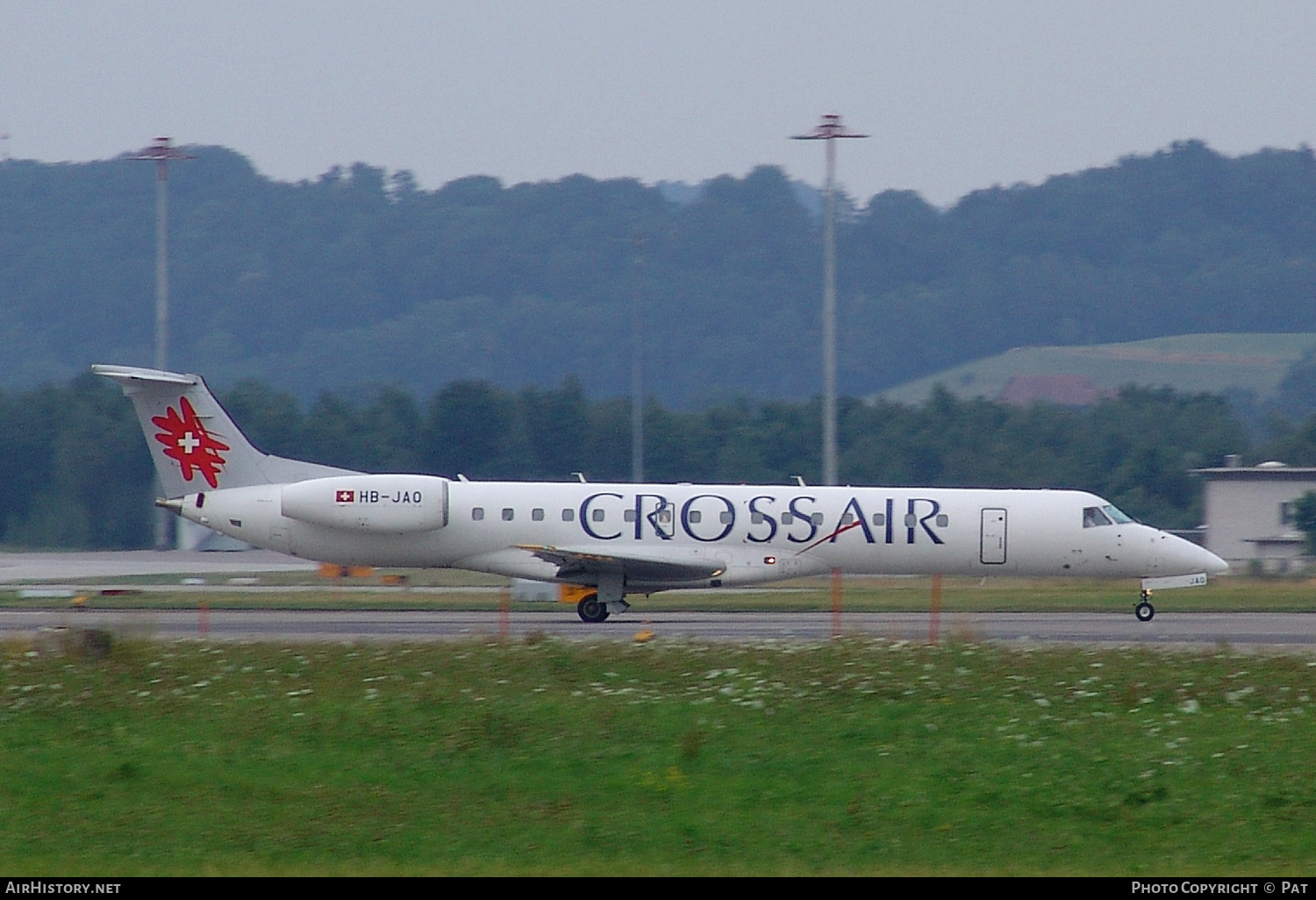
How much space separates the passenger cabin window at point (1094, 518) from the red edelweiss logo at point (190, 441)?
50.3 ft

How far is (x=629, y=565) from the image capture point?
88.9 ft

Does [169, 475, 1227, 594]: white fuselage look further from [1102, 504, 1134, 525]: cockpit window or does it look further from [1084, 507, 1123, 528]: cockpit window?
[1102, 504, 1134, 525]: cockpit window

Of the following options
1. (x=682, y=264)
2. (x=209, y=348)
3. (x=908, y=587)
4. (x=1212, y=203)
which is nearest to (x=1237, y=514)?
(x=908, y=587)

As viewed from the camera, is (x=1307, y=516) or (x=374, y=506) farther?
(x=1307, y=516)

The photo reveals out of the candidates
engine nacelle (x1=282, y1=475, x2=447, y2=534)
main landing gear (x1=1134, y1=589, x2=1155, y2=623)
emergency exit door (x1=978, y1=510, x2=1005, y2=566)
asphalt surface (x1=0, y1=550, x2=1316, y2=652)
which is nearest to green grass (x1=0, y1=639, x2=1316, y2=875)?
asphalt surface (x1=0, y1=550, x2=1316, y2=652)

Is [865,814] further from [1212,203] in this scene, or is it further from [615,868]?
[1212,203]

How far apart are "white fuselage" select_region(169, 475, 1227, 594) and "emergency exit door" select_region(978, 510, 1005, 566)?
0.07 ft

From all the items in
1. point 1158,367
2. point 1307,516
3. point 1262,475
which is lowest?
point 1307,516

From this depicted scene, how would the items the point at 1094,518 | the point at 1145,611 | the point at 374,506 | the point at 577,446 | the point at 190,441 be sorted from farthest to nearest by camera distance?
the point at 577,446, the point at 1094,518, the point at 190,441, the point at 374,506, the point at 1145,611

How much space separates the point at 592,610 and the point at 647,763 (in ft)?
48.1

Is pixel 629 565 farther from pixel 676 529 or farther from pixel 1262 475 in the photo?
pixel 1262 475

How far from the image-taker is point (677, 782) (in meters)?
12.2

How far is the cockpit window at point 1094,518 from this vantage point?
28.9 metres

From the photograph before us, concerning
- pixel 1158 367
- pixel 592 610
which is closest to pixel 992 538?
pixel 592 610
